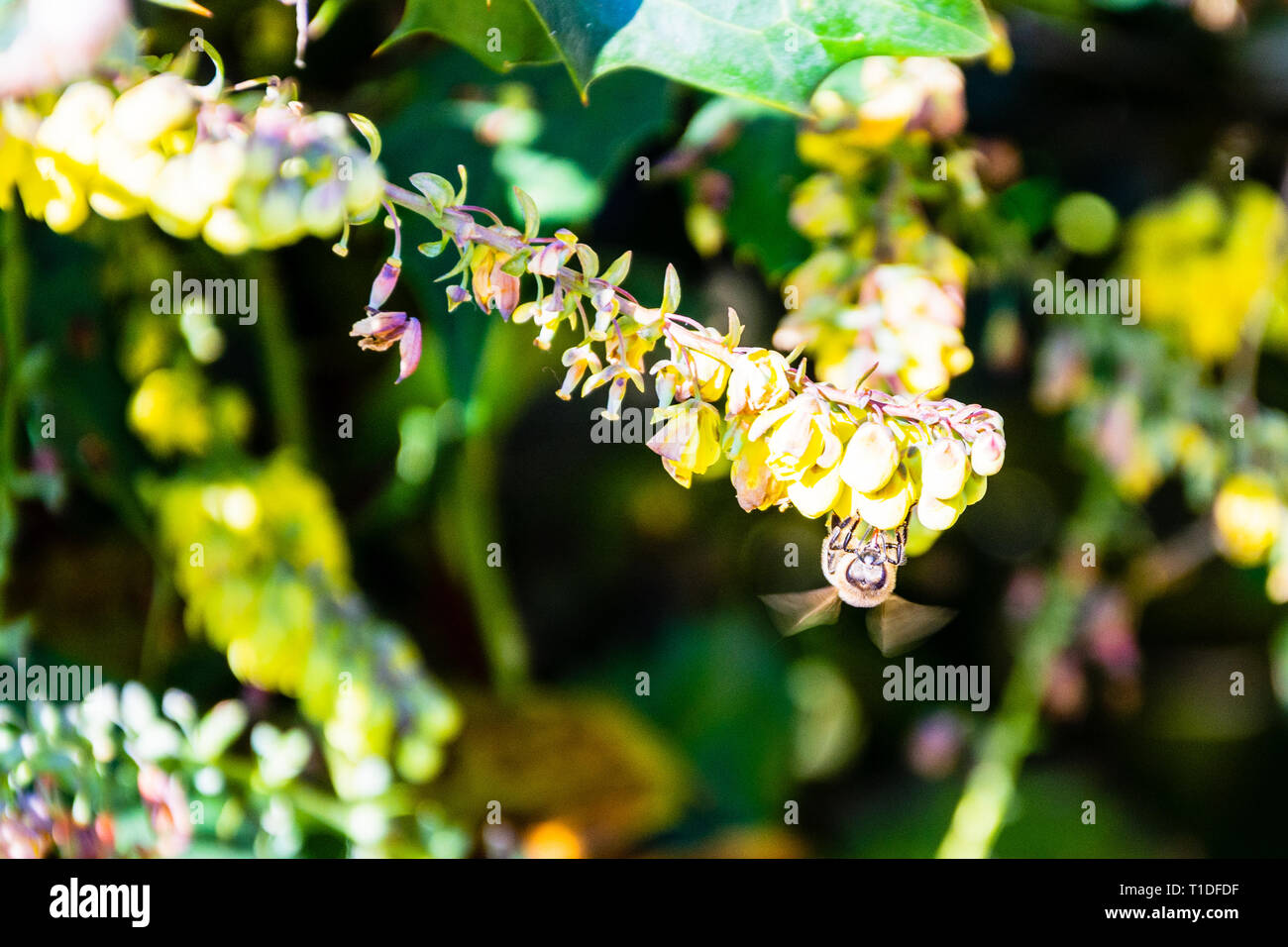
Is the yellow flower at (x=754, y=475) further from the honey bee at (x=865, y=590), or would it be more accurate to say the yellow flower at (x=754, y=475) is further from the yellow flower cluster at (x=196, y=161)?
the yellow flower cluster at (x=196, y=161)

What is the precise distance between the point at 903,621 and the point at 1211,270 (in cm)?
49

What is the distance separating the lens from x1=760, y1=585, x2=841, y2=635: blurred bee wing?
1.68 ft

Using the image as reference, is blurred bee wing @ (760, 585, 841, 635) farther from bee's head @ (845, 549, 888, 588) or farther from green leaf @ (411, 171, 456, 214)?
green leaf @ (411, 171, 456, 214)

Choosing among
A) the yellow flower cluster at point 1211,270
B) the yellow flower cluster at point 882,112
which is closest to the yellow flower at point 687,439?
the yellow flower cluster at point 882,112

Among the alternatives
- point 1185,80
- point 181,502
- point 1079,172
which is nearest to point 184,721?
point 181,502

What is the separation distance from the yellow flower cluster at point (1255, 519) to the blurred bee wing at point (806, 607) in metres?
0.31

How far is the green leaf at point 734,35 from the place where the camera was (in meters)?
0.43

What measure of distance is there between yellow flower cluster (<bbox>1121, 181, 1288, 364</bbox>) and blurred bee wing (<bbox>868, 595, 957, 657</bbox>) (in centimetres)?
44

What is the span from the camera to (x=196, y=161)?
0.39 m

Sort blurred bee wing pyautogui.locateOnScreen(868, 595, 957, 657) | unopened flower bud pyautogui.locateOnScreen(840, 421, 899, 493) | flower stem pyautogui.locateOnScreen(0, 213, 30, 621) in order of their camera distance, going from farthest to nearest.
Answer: flower stem pyautogui.locateOnScreen(0, 213, 30, 621) → blurred bee wing pyautogui.locateOnScreen(868, 595, 957, 657) → unopened flower bud pyautogui.locateOnScreen(840, 421, 899, 493)

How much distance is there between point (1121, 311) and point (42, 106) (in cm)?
73

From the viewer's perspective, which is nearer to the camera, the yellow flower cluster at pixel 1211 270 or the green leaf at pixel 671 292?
the green leaf at pixel 671 292

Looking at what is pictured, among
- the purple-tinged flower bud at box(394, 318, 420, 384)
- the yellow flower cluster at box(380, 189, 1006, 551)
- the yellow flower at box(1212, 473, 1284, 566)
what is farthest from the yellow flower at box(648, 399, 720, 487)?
the yellow flower at box(1212, 473, 1284, 566)

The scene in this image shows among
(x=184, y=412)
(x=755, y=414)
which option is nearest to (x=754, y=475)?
(x=755, y=414)
